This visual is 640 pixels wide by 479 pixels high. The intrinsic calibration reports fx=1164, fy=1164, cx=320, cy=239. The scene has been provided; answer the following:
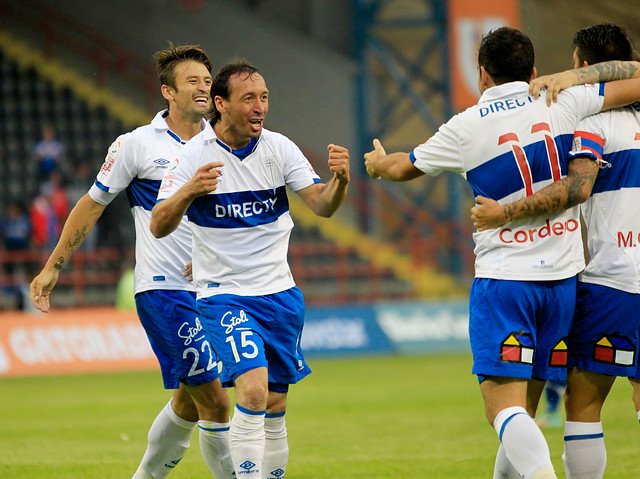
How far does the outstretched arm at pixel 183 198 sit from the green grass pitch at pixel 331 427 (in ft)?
9.38

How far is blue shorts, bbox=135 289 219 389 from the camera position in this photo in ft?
23.6

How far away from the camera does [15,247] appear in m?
23.2

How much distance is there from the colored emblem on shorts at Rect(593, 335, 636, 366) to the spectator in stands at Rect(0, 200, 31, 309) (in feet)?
58.7

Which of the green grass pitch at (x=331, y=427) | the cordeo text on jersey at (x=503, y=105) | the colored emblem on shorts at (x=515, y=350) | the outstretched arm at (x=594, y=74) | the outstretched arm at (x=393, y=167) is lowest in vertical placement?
the green grass pitch at (x=331, y=427)

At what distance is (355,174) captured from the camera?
28.3 metres

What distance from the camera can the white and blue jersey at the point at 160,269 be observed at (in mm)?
7230

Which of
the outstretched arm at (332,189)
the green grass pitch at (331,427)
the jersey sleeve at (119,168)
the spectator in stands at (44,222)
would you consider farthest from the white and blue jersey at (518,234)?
the spectator in stands at (44,222)

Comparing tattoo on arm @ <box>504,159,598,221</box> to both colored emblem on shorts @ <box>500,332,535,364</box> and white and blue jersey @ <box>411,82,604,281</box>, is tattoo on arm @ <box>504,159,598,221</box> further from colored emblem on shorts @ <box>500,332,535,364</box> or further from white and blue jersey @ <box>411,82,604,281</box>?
colored emblem on shorts @ <box>500,332,535,364</box>

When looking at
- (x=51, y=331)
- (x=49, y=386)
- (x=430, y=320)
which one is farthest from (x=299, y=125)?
(x=49, y=386)

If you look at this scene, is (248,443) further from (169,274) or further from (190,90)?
(190,90)

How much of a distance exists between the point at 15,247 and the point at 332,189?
17688 millimetres

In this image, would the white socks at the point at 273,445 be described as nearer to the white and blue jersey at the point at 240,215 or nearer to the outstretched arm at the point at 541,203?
the white and blue jersey at the point at 240,215

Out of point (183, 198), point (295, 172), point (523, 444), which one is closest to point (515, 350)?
point (523, 444)

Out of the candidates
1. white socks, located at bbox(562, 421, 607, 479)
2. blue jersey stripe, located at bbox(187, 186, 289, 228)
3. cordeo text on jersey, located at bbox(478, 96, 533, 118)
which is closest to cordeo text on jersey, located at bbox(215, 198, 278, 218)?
blue jersey stripe, located at bbox(187, 186, 289, 228)
